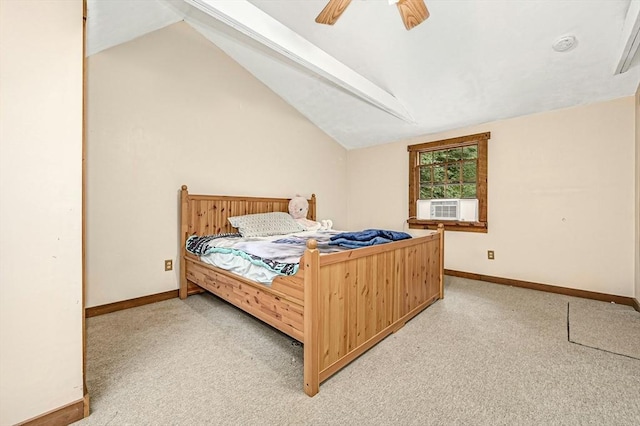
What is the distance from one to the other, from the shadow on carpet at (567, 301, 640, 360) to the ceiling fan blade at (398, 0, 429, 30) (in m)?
2.46

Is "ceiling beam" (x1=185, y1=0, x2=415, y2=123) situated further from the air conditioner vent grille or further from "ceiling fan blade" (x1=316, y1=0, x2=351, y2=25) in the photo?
the air conditioner vent grille

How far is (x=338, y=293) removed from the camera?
1.57 m

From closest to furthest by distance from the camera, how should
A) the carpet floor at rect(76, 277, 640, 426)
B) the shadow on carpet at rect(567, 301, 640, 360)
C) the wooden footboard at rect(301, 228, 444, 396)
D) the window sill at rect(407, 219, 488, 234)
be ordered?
the carpet floor at rect(76, 277, 640, 426)
the wooden footboard at rect(301, 228, 444, 396)
the shadow on carpet at rect(567, 301, 640, 360)
the window sill at rect(407, 219, 488, 234)

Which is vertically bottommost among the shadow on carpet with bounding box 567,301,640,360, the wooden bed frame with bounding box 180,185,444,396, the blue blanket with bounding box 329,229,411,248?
the shadow on carpet with bounding box 567,301,640,360

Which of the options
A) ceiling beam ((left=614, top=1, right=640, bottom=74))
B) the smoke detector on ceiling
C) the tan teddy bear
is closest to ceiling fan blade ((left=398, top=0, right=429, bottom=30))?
ceiling beam ((left=614, top=1, right=640, bottom=74))

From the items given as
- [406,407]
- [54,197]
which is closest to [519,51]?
[406,407]

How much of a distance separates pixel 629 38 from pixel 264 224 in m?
3.32

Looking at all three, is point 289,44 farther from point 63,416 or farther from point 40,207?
point 63,416

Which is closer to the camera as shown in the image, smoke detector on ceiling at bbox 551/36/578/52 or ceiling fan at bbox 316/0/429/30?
ceiling fan at bbox 316/0/429/30

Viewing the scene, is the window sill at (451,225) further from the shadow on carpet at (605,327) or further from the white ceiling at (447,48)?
the white ceiling at (447,48)

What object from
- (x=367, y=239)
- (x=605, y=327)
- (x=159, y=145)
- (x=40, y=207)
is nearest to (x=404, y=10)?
(x=367, y=239)

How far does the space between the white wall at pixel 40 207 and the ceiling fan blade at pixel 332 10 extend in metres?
1.26

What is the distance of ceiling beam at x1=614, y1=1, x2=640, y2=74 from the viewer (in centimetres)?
174

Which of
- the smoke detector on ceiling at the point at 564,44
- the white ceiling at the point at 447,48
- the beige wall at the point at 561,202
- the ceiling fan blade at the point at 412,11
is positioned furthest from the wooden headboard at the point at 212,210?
the smoke detector on ceiling at the point at 564,44
